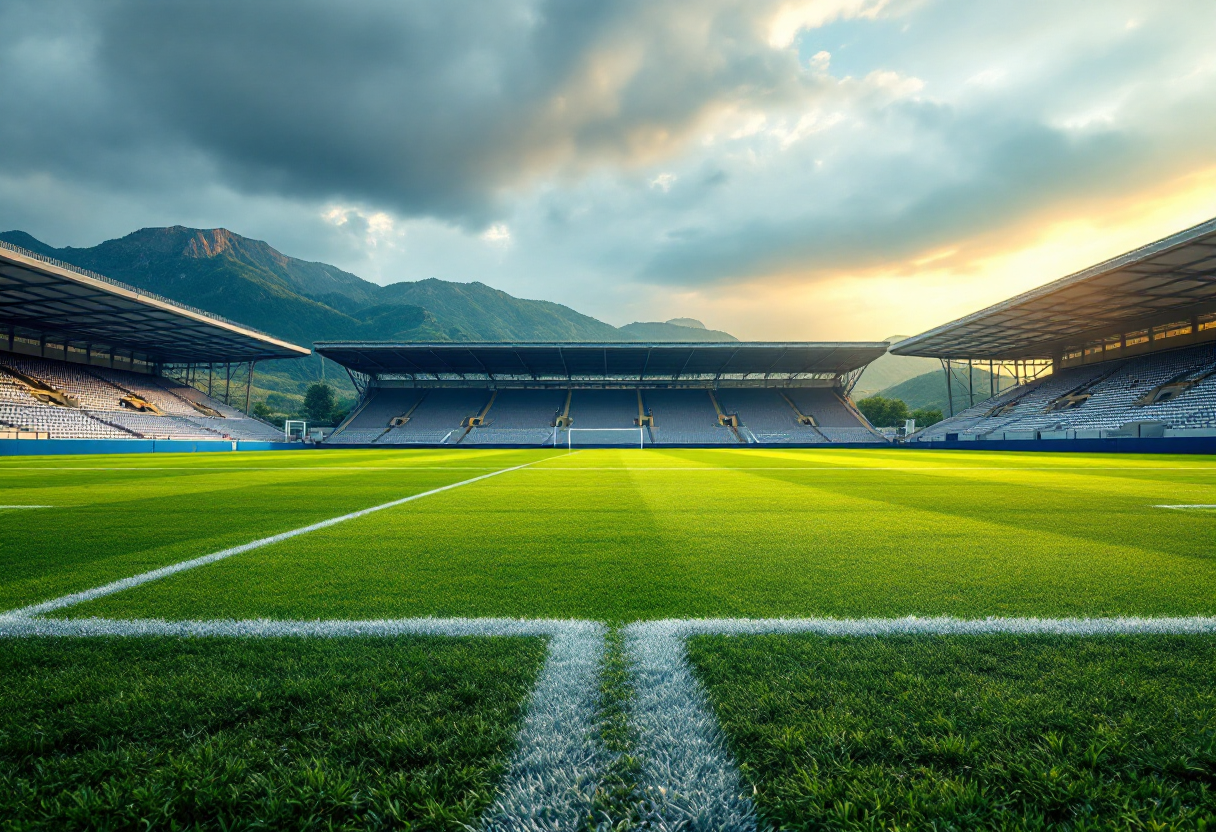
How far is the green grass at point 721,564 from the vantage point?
2.32m

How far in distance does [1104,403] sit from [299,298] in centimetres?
14144

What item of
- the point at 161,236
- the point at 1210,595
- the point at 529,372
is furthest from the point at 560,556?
the point at 161,236

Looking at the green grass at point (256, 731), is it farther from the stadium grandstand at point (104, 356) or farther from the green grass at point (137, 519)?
the stadium grandstand at point (104, 356)

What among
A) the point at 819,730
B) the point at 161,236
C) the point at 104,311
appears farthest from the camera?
the point at 161,236

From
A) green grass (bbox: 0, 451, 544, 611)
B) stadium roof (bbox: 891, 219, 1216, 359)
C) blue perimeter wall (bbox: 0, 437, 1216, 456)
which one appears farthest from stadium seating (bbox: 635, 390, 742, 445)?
green grass (bbox: 0, 451, 544, 611)

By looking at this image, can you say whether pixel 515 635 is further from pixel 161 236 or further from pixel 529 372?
pixel 161 236

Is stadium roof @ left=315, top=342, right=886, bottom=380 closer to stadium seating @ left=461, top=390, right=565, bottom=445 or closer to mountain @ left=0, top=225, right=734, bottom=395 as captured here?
stadium seating @ left=461, top=390, right=565, bottom=445

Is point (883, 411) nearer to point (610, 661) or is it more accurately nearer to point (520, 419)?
point (520, 419)

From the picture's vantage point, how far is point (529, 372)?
45.0 metres

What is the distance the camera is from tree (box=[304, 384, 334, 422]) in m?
66.9

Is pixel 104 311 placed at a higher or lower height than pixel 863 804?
higher

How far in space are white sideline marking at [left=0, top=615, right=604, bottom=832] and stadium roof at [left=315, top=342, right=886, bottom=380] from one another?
1395 inches

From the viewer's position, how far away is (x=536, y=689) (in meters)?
1.56

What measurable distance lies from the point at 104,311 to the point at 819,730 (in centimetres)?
4002
